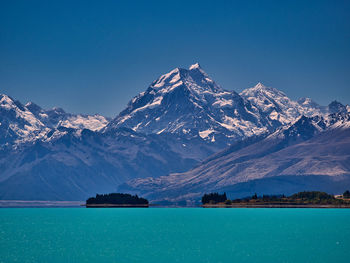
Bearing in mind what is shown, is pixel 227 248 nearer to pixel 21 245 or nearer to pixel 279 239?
pixel 279 239

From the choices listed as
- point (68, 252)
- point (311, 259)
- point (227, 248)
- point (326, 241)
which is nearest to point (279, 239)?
point (326, 241)

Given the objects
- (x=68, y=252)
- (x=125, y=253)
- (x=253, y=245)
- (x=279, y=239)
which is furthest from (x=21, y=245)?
(x=279, y=239)

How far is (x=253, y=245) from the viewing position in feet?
510

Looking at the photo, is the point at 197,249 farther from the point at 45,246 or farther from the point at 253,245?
the point at 45,246

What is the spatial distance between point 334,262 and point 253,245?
117 feet

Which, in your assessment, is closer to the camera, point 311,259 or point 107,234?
point 311,259

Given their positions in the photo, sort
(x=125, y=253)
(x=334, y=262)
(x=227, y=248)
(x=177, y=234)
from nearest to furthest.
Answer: (x=334, y=262) → (x=125, y=253) → (x=227, y=248) → (x=177, y=234)

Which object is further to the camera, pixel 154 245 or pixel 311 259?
pixel 154 245

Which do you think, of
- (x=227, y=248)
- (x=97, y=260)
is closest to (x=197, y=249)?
(x=227, y=248)

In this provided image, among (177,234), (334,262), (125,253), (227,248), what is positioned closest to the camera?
(334,262)

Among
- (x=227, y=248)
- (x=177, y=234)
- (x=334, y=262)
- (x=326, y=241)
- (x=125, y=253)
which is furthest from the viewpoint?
(x=177, y=234)

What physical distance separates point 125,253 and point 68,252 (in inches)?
Answer: 488

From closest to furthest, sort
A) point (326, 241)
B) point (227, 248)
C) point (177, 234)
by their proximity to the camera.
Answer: point (227, 248)
point (326, 241)
point (177, 234)

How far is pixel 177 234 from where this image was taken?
192625mm
